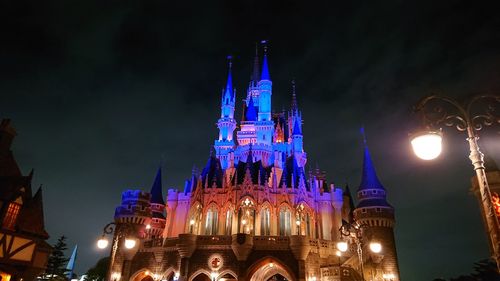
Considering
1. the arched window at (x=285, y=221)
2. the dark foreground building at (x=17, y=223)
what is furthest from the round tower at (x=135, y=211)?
the arched window at (x=285, y=221)

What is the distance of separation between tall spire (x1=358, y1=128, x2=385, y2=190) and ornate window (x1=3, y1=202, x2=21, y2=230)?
115 feet

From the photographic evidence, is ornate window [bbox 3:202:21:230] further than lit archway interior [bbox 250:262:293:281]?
No

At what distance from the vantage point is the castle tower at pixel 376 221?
3573 cm

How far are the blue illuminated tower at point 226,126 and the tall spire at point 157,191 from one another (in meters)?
9.24

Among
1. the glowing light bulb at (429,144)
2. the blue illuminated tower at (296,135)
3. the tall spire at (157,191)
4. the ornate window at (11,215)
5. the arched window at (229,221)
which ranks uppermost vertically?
the blue illuminated tower at (296,135)

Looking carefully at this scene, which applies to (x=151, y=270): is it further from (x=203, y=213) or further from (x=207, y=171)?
(x=207, y=171)

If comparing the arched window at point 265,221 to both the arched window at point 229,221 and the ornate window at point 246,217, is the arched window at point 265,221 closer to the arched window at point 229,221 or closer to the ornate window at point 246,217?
the ornate window at point 246,217

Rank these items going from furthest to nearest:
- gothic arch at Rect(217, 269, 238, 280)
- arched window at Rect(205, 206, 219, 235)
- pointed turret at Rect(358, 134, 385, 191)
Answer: pointed turret at Rect(358, 134, 385, 191) → arched window at Rect(205, 206, 219, 235) → gothic arch at Rect(217, 269, 238, 280)

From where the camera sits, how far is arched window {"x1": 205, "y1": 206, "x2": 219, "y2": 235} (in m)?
40.6

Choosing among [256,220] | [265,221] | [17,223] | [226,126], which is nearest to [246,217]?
[256,220]

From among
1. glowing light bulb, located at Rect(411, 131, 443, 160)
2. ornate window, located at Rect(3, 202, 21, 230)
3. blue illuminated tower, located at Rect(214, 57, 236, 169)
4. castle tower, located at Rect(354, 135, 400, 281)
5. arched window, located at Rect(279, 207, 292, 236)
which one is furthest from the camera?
blue illuminated tower, located at Rect(214, 57, 236, 169)

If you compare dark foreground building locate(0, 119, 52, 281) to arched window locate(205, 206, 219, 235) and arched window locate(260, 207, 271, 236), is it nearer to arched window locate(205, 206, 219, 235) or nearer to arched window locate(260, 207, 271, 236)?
arched window locate(205, 206, 219, 235)

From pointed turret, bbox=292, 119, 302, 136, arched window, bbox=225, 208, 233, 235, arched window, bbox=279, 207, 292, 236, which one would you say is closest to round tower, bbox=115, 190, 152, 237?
arched window, bbox=225, 208, 233, 235

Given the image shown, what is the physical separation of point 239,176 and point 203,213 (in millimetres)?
6025
